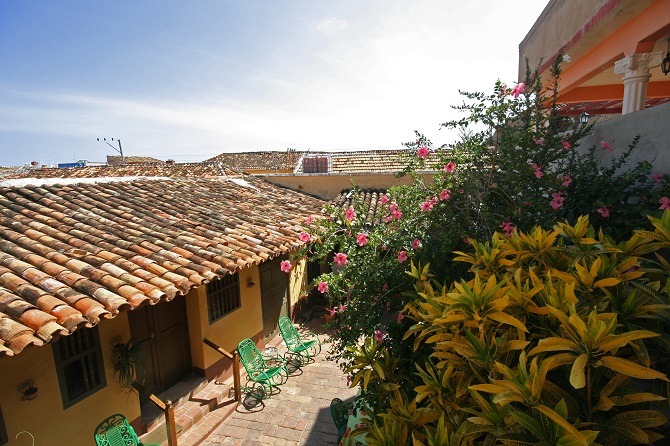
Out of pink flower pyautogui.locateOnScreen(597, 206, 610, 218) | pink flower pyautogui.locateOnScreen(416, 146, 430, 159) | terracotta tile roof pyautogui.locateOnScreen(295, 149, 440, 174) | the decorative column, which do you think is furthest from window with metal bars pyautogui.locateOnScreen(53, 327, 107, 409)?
terracotta tile roof pyautogui.locateOnScreen(295, 149, 440, 174)

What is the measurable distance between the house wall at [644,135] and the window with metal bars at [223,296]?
6788 mm

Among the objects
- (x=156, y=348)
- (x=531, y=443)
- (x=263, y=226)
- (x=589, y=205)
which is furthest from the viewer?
(x=263, y=226)

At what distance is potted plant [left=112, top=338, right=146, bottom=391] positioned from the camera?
4.93 metres

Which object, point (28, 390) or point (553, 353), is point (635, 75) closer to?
point (553, 353)

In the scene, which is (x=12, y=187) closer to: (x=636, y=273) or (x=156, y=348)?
(x=156, y=348)

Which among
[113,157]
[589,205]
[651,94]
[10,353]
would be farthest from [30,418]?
[113,157]

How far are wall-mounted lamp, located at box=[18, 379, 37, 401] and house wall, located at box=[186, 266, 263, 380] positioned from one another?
269 cm

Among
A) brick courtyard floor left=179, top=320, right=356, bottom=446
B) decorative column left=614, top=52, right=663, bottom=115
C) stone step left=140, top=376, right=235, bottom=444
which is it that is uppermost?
decorative column left=614, top=52, right=663, bottom=115

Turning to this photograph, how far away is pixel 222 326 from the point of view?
7.13 m

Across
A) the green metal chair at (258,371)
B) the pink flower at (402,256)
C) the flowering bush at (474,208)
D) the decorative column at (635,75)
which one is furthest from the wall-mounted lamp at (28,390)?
the decorative column at (635,75)

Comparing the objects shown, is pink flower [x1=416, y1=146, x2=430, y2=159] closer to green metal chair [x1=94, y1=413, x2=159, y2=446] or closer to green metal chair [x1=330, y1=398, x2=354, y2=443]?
green metal chair [x1=330, y1=398, x2=354, y2=443]

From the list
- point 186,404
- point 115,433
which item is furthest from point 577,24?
point 186,404

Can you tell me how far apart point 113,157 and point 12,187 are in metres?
33.0

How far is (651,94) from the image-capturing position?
7.88 m
